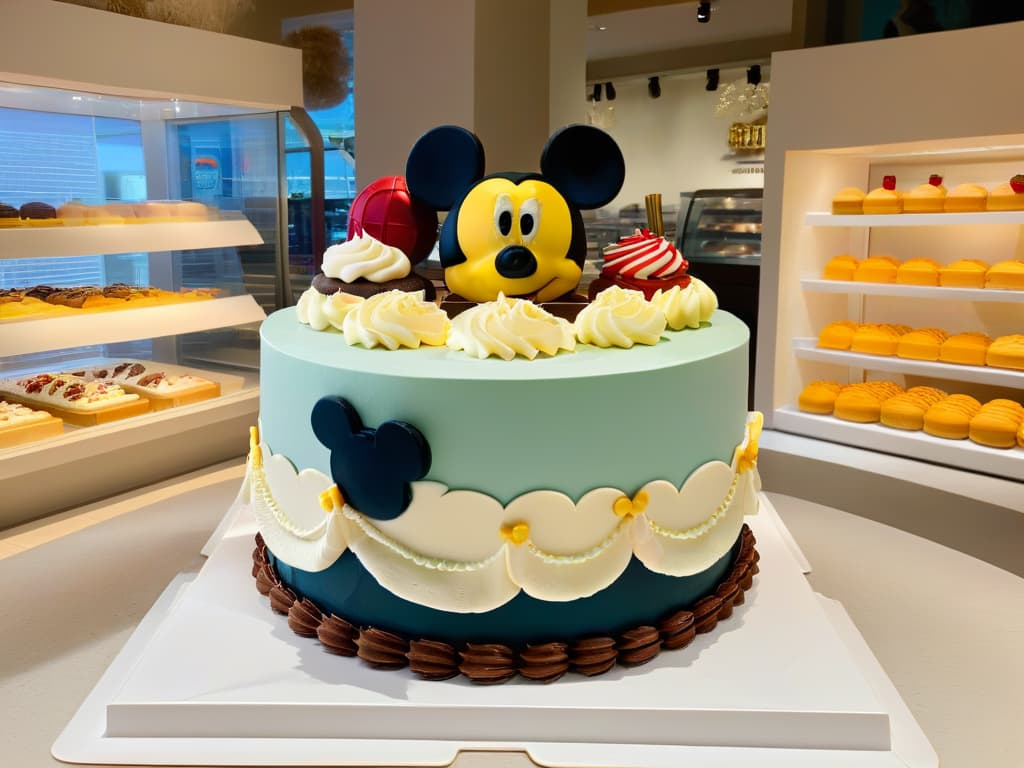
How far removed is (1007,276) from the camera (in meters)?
3.94

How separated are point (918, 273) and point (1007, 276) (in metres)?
0.40

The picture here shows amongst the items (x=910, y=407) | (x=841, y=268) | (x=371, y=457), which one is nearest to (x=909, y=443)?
(x=910, y=407)

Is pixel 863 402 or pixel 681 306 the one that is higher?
pixel 681 306

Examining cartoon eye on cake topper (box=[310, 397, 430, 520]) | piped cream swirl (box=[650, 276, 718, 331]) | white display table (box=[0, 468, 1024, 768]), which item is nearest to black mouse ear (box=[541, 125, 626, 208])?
piped cream swirl (box=[650, 276, 718, 331])

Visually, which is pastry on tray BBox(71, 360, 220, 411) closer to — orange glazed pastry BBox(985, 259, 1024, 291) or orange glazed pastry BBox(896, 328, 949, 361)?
orange glazed pastry BBox(896, 328, 949, 361)

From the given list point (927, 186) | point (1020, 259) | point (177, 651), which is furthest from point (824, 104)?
point (177, 651)

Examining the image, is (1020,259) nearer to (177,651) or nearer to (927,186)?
A: (927,186)

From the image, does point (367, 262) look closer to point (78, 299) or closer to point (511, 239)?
point (511, 239)

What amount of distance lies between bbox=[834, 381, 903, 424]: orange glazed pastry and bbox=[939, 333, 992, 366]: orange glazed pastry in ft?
1.03

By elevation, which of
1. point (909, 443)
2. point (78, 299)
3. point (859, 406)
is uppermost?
point (78, 299)

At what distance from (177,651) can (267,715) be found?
0.36m

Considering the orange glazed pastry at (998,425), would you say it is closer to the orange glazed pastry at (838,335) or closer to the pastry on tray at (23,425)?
the orange glazed pastry at (838,335)

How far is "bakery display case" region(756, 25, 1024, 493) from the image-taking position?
3.89 metres

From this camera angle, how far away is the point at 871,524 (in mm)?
3732
